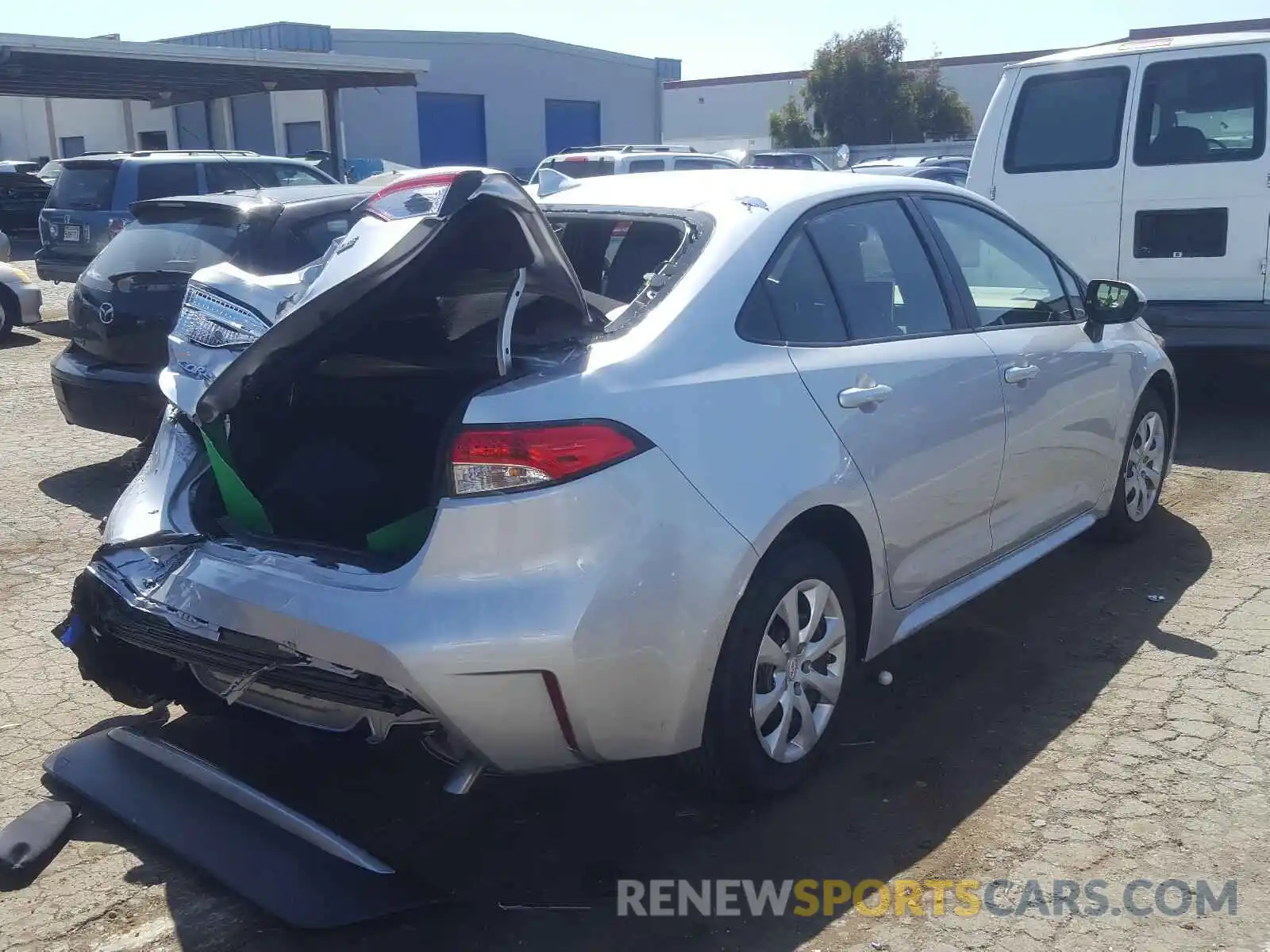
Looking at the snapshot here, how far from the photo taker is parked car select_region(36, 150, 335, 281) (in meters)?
12.3

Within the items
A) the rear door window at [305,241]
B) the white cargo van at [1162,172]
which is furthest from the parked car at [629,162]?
the rear door window at [305,241]

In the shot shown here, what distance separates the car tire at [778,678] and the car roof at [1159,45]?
5390 mm

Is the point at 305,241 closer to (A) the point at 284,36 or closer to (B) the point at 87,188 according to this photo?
(B) the point at 87,188

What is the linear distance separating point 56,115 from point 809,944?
40570mm

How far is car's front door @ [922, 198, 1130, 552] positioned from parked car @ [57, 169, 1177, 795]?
5 cm

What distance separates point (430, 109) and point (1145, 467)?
28367 mm

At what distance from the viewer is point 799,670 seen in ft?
11.4

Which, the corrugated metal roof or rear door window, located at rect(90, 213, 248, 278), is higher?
the corrugated metal roof

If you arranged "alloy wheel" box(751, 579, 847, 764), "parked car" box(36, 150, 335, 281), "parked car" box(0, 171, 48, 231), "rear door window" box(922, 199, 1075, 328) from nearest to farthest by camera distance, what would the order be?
"alloy wheel" box(751, 579, 847, 764)
"rear door window" box(922, 199, 1075, 328)
"parked car" box(36, 150, 335, 281)
"parked car" box(0, 171, 48, 231)

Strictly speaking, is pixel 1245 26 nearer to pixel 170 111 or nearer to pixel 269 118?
pixel 269 118

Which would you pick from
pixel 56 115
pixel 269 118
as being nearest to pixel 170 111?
pixel 269 118

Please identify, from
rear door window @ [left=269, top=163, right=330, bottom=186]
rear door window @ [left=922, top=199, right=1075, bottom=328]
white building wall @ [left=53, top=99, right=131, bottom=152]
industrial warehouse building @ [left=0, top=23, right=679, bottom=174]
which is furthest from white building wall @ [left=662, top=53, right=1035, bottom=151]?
rear door window @ [left=922, top=199, right=1075, bottom=328]

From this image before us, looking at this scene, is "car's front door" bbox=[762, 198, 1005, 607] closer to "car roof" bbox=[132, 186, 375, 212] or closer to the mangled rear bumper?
the mangled rear bumper

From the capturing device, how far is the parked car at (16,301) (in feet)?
40.0
